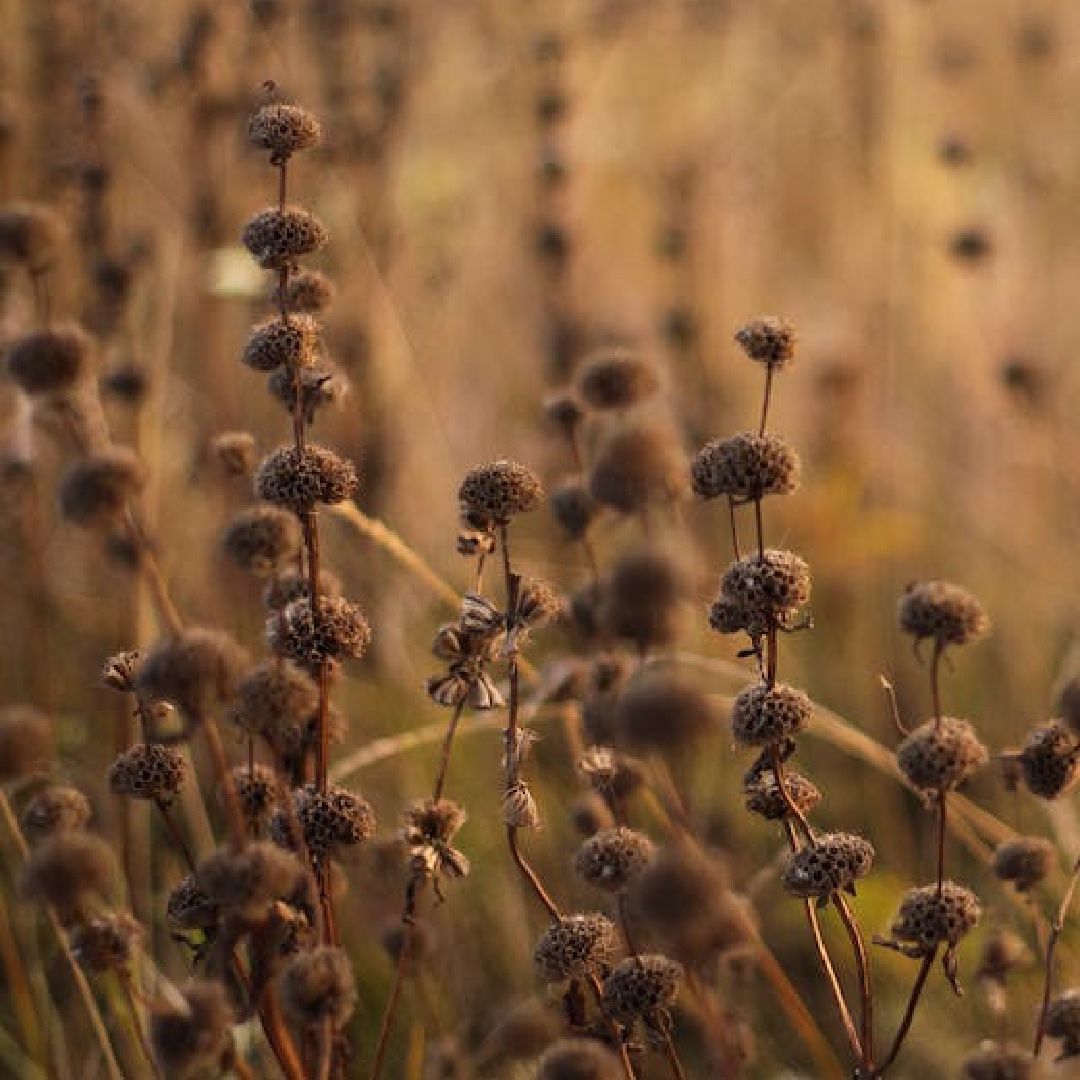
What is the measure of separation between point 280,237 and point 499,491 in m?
0.22

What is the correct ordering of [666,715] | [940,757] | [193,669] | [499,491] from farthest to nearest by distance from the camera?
[499,491] → [940,757] → [193,669] → [666,715]

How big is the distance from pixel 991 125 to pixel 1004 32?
8.9 inches

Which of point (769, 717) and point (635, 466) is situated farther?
point (769, 717)

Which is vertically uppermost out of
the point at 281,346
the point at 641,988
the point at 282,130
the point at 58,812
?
the point at 282,130

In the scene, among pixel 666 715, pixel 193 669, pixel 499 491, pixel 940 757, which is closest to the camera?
pixel 666 715

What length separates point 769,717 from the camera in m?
1.00

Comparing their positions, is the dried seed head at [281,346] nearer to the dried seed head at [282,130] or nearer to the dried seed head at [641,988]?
the dried seed head at [282,130]

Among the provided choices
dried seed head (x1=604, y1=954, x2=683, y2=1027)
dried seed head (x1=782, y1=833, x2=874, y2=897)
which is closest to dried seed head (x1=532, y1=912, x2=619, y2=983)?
dried seed head (x1=604, y1=954, x2=683, y2=1027)

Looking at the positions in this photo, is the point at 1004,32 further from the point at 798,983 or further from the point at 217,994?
the point at 217,994

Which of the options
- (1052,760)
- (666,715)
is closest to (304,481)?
(666,715)

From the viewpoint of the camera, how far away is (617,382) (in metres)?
1.08

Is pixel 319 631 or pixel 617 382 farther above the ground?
pixel 617 382

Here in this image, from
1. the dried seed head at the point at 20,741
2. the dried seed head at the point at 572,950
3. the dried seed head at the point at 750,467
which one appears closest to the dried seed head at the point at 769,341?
the dried seed head at the point at 750,467

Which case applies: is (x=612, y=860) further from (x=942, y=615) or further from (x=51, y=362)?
(x=51, y=362)
